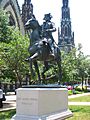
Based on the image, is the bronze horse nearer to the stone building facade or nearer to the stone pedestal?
the stone pedestal

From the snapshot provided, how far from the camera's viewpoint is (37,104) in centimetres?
1216

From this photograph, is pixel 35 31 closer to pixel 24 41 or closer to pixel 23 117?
pixel 23 117

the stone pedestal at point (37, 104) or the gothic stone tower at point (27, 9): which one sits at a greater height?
the gothic stone tower at point (27, 9)

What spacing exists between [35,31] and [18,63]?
1175 centimetres

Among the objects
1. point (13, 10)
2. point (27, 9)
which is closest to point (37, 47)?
point (13, 10)

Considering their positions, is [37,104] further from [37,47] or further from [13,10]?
[13,10]

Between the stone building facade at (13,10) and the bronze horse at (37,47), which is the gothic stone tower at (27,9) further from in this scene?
the bronze horse at (37,47)

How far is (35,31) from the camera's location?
14.5 m

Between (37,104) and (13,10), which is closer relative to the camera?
(37,104)

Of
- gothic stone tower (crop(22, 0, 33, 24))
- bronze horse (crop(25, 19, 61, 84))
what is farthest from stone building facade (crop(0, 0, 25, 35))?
bronze horse (crop(25, 19, 61, 84))

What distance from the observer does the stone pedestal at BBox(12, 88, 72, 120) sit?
12238mm

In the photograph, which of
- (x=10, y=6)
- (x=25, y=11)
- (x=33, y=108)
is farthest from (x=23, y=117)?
(x=25, y=11)

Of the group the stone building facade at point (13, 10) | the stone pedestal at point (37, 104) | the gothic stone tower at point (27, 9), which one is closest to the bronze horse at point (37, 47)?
the stone pedestal at point (37, 104)

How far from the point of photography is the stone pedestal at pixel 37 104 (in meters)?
12.2
